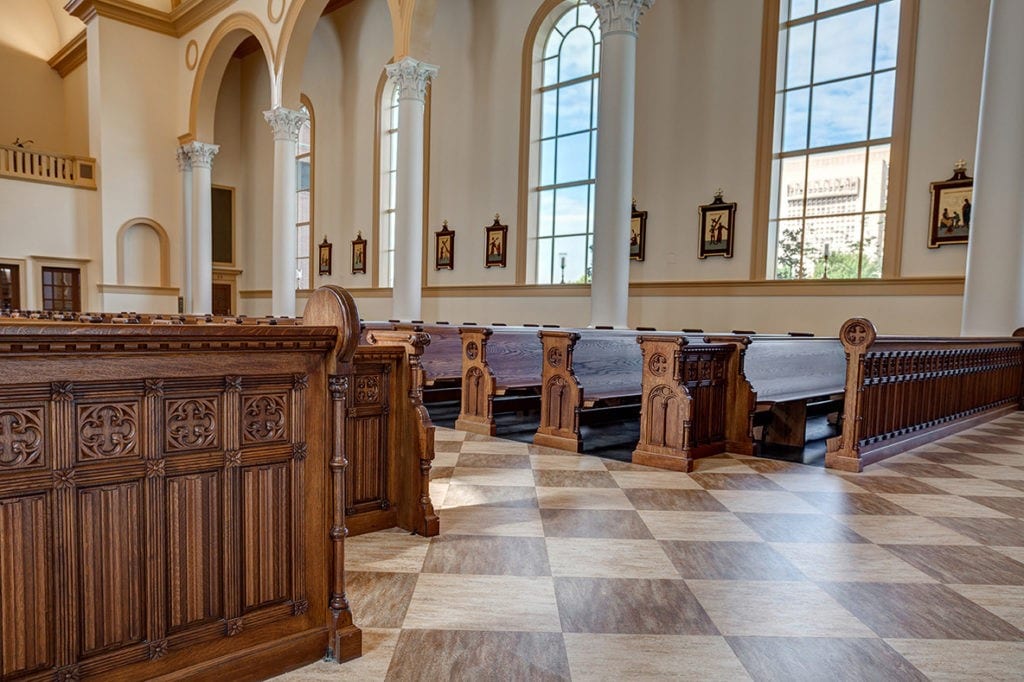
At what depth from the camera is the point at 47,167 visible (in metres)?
14.5

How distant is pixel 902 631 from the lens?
7.19 feet

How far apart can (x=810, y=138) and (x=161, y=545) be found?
10234 millimetres

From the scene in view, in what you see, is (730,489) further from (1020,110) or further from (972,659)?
(1020,110)

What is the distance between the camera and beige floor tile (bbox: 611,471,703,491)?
13.2 feet

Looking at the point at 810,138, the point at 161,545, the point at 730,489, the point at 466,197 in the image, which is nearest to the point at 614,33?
the point at 810,138

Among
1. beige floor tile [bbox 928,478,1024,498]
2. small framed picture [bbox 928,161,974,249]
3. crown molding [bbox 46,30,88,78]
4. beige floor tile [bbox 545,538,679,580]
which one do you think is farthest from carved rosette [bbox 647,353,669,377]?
crown molding [bbox 46,30,88,78]

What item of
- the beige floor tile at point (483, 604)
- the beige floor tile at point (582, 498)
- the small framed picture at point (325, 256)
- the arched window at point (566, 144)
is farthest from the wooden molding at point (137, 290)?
the beige floor tile at point (483, 604)

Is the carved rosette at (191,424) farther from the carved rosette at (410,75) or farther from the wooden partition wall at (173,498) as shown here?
the carved rosette at (410,75)

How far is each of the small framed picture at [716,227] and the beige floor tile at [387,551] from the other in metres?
8.25

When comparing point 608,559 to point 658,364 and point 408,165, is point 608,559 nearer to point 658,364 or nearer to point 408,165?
point 658,364

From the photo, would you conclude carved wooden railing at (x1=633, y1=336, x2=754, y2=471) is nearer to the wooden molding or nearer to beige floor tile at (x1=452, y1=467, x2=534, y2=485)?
beige floor tile at (x1=452, y1=467, x2=534, y2=485)

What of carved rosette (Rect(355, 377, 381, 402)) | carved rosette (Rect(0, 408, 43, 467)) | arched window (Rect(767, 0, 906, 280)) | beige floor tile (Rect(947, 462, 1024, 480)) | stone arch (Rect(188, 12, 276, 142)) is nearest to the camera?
carved rosette (Rect(0, 408, 43, 467))

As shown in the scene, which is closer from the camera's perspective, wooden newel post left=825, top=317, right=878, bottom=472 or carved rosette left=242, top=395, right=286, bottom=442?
carved rosette left=242, top=395, right=286, bottom=442

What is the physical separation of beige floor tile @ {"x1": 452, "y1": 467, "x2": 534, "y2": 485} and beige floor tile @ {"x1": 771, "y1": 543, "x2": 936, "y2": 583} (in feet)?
5.39
